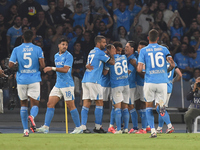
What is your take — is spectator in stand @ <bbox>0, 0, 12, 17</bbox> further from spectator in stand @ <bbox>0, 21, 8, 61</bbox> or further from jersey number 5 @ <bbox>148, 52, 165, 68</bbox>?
jersey number 5 @ <bbox>148, 52, 165, 68</bbox>

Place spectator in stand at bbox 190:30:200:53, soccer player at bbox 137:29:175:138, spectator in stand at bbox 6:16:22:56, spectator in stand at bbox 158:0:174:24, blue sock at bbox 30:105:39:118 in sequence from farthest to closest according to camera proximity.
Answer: spectator in stand at bbox 158:0:174:24 → spectator in stand at bbox 190:30:200:53 → spectator in stand at bbox 6:16:22:56 → blue sock at bbox 30:105:39:118 → soccer player at bbox 137:29:175:138

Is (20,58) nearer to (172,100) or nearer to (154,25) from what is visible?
(172,100)

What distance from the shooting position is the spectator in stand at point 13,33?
60.9 ft

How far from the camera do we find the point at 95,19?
1930cm

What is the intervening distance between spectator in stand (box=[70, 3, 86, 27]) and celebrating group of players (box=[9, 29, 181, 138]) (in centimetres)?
690

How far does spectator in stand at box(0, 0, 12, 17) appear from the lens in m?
19.0

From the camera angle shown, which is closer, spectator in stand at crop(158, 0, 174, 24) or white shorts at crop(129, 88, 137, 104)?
white shorts at crop(129, 88, 137, 104)

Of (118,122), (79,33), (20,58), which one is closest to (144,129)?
(118,122)

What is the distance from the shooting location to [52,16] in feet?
63.4

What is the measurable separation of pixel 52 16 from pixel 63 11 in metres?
0.51

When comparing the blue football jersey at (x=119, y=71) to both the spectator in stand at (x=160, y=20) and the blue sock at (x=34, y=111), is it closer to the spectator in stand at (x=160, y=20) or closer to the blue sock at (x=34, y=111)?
the blue sock at (x=34, y=111)

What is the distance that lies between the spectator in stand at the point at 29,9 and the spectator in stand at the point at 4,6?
519 millimetres

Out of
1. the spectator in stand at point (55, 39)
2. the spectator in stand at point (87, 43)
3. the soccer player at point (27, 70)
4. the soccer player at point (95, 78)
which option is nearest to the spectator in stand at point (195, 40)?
the spectator in stand at point (87, 43)

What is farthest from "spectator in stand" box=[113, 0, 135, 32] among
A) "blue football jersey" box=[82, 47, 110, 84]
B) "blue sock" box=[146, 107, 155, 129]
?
"blue sock" box=[146, 107, 155, 129]
